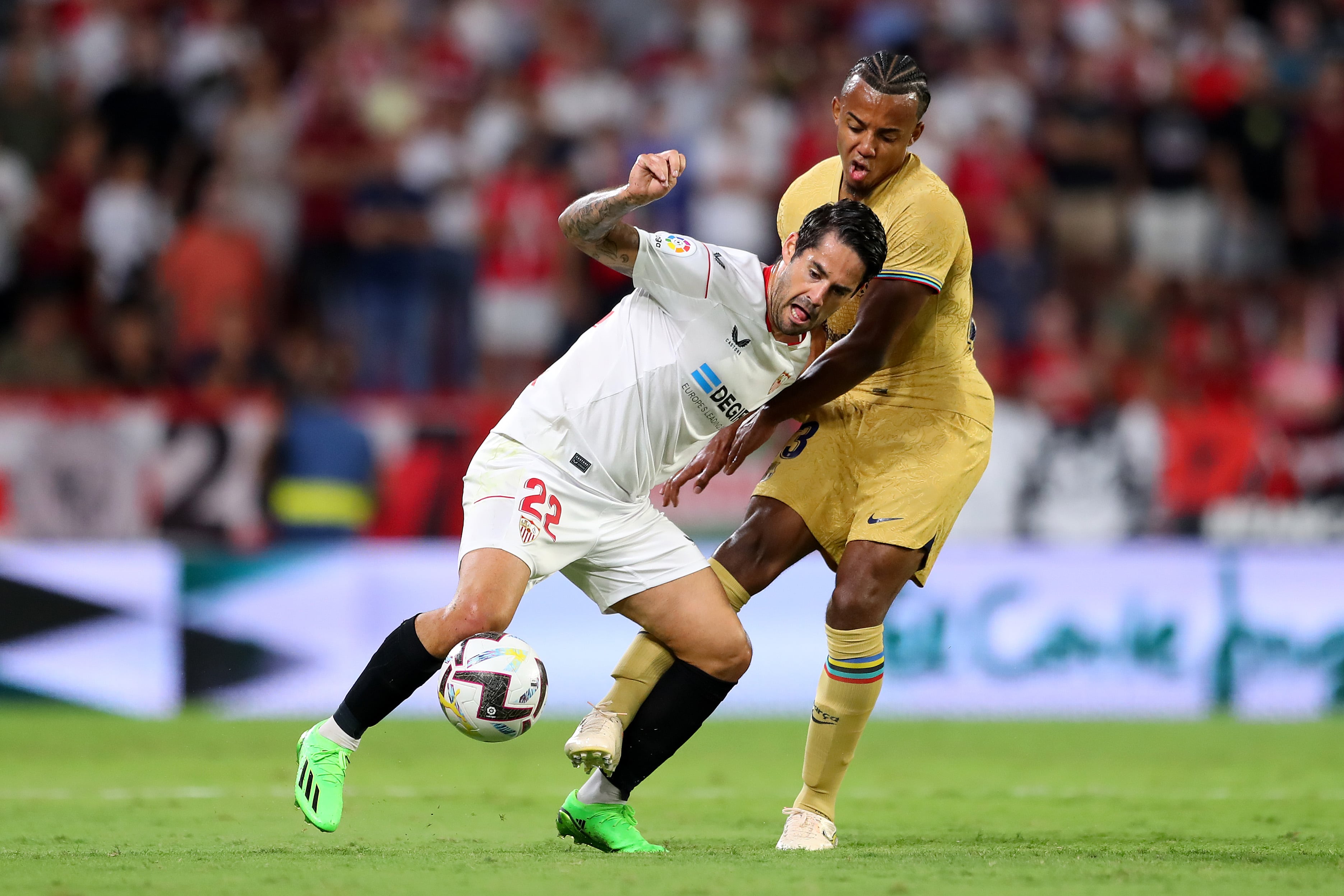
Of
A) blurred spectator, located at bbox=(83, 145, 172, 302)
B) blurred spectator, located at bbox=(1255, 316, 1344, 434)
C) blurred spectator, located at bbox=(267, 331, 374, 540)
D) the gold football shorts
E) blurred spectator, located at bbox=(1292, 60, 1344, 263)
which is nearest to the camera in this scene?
the gold football shorts

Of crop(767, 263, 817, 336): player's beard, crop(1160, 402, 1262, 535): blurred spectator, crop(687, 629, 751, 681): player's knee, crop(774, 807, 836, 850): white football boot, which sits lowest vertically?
crop(774, 807, 836, 850): white football boot

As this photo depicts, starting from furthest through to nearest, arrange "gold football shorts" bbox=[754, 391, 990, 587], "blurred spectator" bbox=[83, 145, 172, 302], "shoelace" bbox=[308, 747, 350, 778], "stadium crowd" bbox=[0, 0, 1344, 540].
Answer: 1. "blurred spectator" bbox=[83, 145, 172, 302]
2. "stadium crowd" bbox=[0, 0, 1344, 540]
3. "gold football shorts" bbox=[754, 391, 990, 587]
4. "shoelace" bbox=[308, 747, 350, 778]

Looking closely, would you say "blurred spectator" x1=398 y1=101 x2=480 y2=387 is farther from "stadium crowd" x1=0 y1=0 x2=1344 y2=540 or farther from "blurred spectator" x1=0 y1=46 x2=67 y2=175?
"blurred spectator" x1=0 y1=46 x2=67 y2=175

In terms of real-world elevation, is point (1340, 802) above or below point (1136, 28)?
below

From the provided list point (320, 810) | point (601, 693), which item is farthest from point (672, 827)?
point (601, 693)

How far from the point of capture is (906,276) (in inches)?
237

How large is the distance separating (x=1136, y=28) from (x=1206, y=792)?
9.67 m

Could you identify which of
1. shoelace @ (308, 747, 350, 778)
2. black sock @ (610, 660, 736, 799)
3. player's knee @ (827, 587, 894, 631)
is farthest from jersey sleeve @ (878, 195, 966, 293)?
shoelace @ (308, 747, 350, 778)

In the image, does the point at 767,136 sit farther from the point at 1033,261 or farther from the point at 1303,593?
the point at 1303,593

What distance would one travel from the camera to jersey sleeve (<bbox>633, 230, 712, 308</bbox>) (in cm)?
610

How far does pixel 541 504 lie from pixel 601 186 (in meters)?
8.09

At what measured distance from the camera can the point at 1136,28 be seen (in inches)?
625

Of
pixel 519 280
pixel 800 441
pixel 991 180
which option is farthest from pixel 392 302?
pixel 800 441

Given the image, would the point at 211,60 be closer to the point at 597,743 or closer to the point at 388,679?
the point at 388,679
